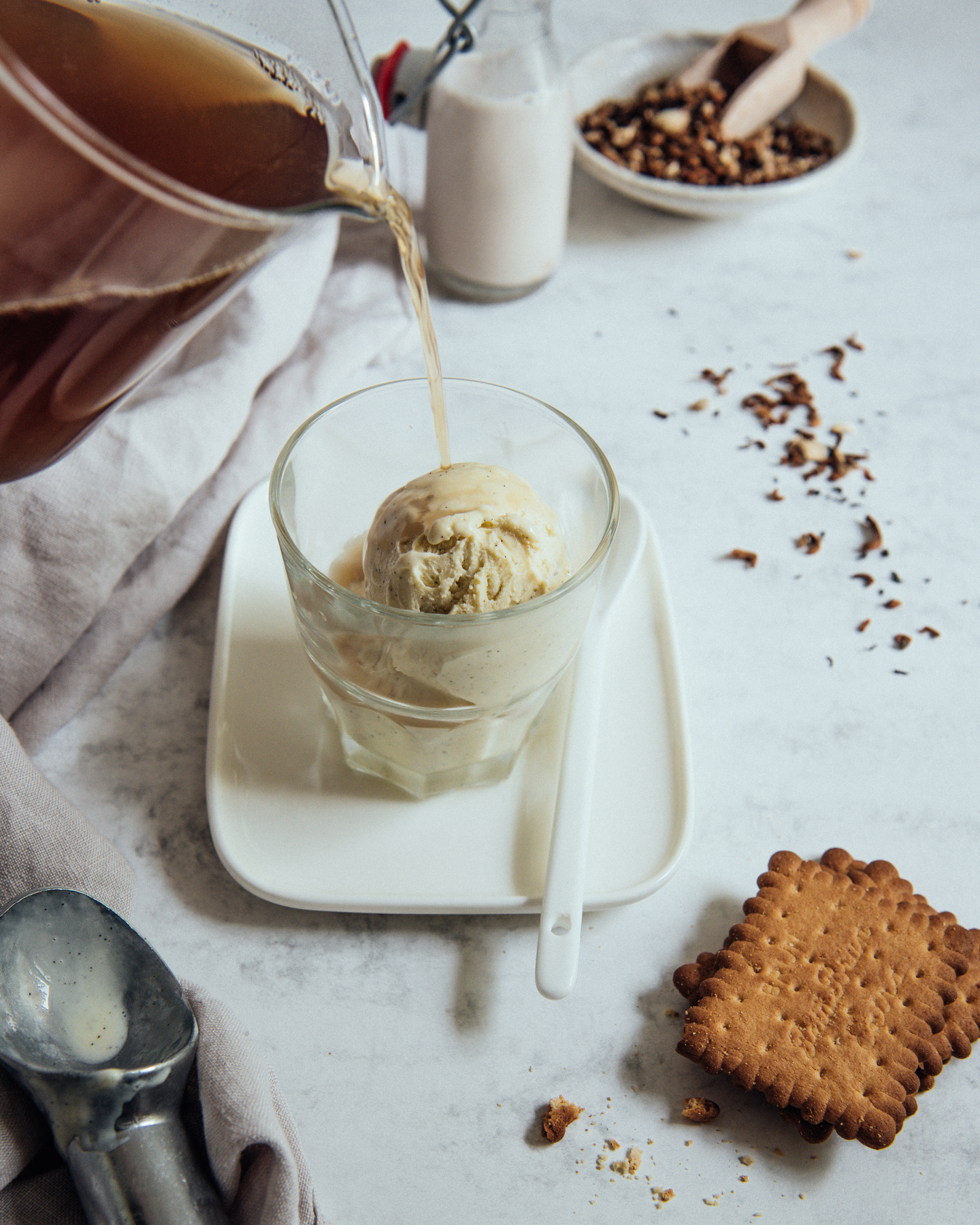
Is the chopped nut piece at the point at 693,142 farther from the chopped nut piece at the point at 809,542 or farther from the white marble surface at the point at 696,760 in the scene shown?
the chopped nut piece at the point at 809,542

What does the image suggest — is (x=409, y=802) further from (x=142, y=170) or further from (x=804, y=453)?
(x=804, y=453)

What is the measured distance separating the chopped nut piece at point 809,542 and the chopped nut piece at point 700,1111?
25.6 inches

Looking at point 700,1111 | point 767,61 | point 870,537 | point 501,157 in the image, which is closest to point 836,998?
point 700,1111

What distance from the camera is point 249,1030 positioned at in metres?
0.76

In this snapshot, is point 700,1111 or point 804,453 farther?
point 804,453

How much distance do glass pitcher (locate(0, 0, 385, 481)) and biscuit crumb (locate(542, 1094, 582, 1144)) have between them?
1.93 feet

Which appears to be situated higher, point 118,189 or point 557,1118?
point 118,189

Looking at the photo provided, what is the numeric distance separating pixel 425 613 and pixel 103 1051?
1.24 ft

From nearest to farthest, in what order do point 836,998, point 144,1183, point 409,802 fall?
1. point 144,1183
2. point 836,998
3. point 409,802

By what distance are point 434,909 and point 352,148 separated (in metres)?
0.57

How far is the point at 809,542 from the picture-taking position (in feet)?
3.84

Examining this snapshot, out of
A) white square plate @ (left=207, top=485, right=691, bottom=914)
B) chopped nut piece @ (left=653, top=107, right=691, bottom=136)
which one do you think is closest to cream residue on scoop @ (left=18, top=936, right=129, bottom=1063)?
white square plate @ (left=207, top=485, right=691, bottom=914)

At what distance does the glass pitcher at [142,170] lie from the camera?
517mm

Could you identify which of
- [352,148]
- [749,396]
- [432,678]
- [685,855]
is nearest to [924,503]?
[749,396]
